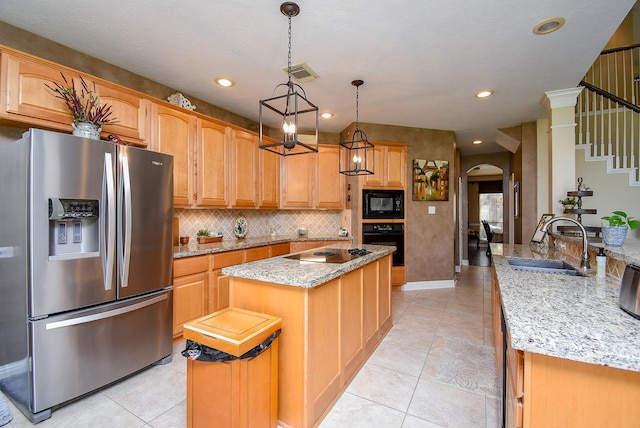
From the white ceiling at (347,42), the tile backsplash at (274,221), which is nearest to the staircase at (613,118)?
the white ceiling at (347,42)

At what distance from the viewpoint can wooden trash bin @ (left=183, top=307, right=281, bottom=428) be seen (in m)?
1.33

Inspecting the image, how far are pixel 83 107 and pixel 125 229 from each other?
1.04m

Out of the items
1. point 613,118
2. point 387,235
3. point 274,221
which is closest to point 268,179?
point 274,221

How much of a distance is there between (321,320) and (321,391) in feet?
1.48

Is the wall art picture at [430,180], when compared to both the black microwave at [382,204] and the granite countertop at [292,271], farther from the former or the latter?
the granite countertop at [292,271]

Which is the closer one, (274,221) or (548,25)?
(548,25)

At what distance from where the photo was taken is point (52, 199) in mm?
1749

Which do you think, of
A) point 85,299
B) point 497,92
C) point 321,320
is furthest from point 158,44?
point 497,92

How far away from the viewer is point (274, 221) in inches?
188

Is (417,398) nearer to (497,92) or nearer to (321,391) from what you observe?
(321,391)

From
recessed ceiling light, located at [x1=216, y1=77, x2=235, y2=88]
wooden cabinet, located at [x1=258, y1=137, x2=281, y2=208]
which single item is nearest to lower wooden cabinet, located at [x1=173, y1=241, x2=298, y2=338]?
wooden cabinet, located at [x1=258, y1=137, x2=281, y2=208]

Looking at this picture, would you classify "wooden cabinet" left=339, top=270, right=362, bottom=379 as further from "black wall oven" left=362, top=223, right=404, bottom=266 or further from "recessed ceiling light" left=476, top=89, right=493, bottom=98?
"recessed ceiling light" left=476, top=89, right=493, bottom=98

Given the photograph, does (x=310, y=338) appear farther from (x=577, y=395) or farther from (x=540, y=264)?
(x=540, y=264)

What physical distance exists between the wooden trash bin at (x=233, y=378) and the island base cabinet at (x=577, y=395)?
1.11 meters
